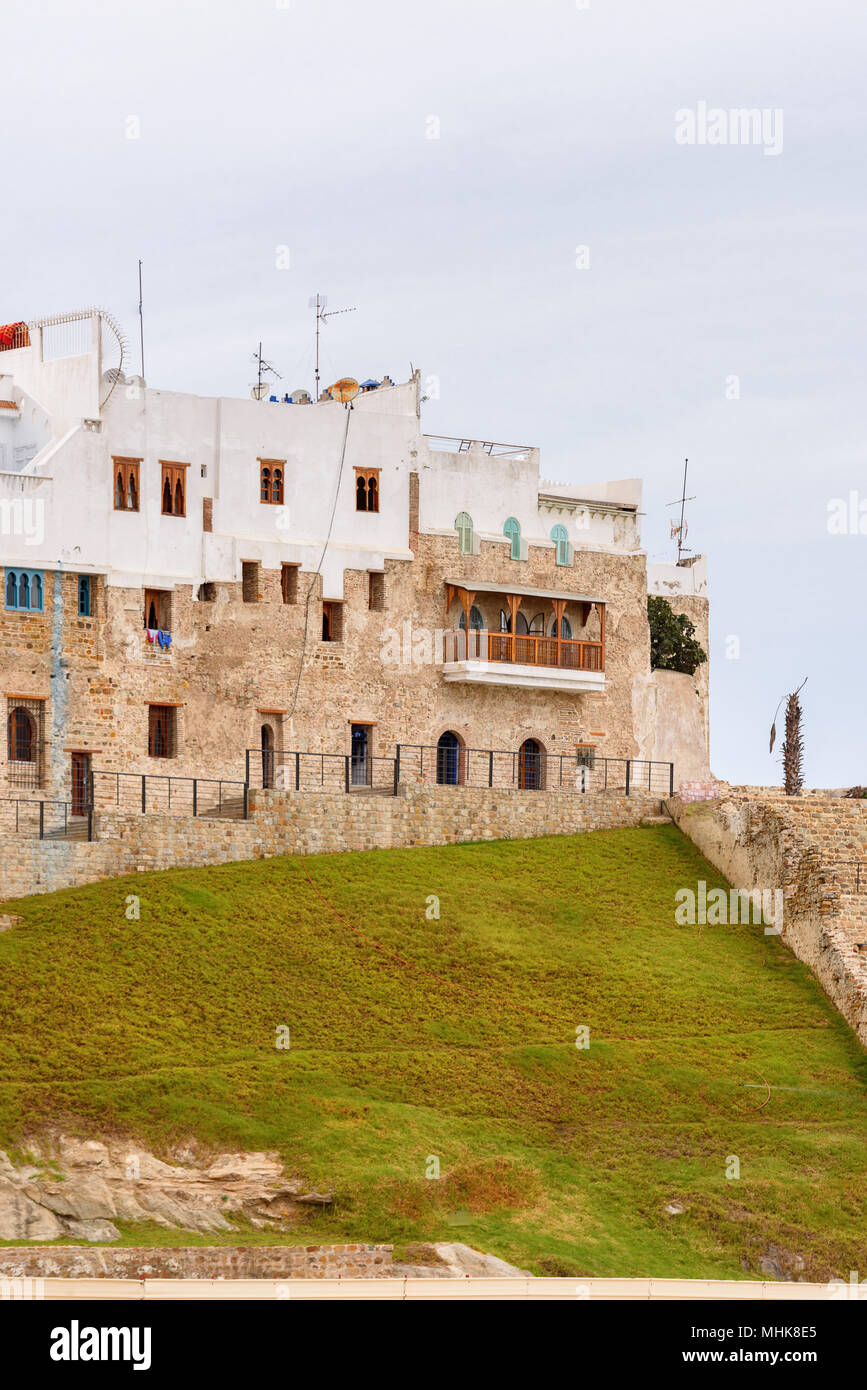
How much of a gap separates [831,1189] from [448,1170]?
643 cm

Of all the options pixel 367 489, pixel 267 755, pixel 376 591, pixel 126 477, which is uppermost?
pixel 126 477

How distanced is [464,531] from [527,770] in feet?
20.4

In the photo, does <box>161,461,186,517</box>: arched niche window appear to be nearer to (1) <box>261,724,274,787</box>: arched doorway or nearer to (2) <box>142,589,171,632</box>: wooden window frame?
(2) <box>142,589,171,632</box>: wooden window frame

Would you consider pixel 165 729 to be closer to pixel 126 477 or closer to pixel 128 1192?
pixel 126 477

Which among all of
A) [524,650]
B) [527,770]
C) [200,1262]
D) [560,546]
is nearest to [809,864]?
[527,770]

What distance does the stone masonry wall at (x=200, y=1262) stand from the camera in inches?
1315

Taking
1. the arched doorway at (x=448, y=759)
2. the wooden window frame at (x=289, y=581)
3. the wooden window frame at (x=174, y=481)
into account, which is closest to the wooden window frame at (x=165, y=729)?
the wooden window frame at (x=289, y=581)

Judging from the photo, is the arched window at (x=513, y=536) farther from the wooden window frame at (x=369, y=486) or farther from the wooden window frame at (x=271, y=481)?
the wooden window frame at (x=271, y=481)

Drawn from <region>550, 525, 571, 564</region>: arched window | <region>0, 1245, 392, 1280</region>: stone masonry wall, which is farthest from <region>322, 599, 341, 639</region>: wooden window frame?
<region>0, 1245, 392, 1280</region>: stone masonry wall

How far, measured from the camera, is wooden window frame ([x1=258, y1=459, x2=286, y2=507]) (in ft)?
192

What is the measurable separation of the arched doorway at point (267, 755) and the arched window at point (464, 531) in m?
7.49

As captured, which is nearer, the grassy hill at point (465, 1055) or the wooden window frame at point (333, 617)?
the grassy hill at point (465, 1055)

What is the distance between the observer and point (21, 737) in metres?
53.7
